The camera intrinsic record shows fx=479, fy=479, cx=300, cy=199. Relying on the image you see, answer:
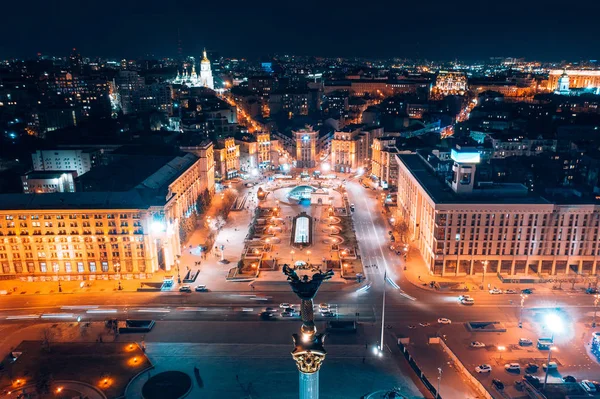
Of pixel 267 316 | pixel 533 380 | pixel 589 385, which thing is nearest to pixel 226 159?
pixel 267 316

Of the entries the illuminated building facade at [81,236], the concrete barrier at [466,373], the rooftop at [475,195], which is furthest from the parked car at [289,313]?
the rooftop at [475,195]

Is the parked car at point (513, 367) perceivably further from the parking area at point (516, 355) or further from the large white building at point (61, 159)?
the large white building at point (61, 159)

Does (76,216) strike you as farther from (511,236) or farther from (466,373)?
(511,236)

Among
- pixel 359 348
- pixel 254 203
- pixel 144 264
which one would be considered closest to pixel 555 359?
pixel 359 348

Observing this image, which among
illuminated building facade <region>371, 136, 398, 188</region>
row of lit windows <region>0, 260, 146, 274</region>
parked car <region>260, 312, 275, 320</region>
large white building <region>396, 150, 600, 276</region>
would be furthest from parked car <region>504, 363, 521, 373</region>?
illuminated building facade <region>371, 136, 398, 188</region>

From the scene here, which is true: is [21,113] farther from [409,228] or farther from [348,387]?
[348,387]

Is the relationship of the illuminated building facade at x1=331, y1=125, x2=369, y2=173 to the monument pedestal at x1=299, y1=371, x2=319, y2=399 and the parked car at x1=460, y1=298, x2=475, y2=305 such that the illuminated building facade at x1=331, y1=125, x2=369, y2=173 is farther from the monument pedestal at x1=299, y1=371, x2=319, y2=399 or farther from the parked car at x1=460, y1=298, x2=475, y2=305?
the monument pedestal at x1=299, y1=371, x2=319, y2=399
